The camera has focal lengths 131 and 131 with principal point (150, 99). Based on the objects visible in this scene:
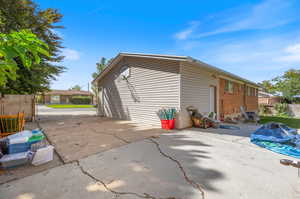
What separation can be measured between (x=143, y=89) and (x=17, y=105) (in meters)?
7.17

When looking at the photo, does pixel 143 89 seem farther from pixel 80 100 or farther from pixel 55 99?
pixel 55 99

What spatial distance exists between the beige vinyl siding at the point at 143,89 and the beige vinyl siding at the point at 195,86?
36 cm

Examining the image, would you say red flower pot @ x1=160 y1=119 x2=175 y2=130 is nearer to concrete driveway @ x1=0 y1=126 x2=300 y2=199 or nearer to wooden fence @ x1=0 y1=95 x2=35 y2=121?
concrete driveway @ x1=0 y1=126 x2=300 y2=199

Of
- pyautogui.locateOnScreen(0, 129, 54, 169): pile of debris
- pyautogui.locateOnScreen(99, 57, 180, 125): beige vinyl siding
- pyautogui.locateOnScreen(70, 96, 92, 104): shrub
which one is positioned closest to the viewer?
pyautogui.locateOnScreen(0, 129, 54, 169): pile of debris

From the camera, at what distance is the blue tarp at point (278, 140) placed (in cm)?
335

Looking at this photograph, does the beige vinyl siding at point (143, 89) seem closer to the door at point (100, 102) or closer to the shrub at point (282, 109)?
the door at point (100, 102)

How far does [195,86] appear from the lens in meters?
6.80

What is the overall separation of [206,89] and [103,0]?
279 inches

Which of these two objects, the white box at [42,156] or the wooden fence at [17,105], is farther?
the wooden fence at [17,105]

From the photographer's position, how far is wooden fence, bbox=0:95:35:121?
22.6 feet

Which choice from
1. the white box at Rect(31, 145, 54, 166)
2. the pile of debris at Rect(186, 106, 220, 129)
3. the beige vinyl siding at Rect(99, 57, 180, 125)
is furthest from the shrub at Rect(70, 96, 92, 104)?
the white box at Rect(31, 145, 54, 166)

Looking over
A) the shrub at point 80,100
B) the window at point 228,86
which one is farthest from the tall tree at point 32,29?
the shrub at point 80,100

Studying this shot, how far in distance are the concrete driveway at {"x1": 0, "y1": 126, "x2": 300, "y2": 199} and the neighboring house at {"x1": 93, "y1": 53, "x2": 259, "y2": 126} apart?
10.7 ft

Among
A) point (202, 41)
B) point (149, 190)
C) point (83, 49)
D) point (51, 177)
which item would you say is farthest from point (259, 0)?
point (83, 49)
